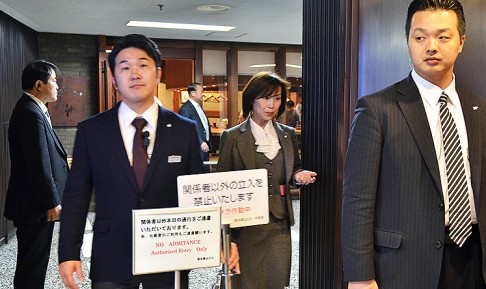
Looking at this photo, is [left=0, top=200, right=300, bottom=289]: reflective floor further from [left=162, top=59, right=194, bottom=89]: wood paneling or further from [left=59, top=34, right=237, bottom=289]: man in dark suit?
[left=162, top=59, right=194, bottom=89]: wood paneling

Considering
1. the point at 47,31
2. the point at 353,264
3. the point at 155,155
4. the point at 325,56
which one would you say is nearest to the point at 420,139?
the point at 353,264

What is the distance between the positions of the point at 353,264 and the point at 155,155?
752 mm

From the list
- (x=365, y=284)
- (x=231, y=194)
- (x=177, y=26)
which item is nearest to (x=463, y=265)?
(x=365, y=284)

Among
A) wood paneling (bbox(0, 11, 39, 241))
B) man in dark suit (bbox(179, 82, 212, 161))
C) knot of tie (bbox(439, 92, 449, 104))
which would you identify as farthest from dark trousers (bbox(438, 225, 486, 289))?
man in dark suit (bbox(179, 82, 212, 161))

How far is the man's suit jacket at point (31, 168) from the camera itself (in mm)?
2922

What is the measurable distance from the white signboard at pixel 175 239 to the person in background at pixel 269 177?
100cm

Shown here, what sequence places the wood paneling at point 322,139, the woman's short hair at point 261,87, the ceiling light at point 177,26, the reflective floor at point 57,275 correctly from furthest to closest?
the ceiling light at point 177,26 → the reflective floor at point 57,275 → the woman's short hair at point 261,87 → the wood paneling at point 322,139

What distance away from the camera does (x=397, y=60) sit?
7.21 feet

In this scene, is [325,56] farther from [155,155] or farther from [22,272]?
[22,272]

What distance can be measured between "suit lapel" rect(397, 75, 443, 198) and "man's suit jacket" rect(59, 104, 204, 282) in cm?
77

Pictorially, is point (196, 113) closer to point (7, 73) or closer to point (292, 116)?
point (292, 116)

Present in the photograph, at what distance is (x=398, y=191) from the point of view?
1.55 m

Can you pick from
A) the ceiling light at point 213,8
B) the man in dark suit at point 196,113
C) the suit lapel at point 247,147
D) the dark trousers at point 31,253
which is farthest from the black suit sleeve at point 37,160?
the man in dark suit at point 196,113

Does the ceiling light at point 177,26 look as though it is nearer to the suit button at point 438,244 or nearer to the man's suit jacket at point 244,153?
the man's suit jacket at point 244,153
